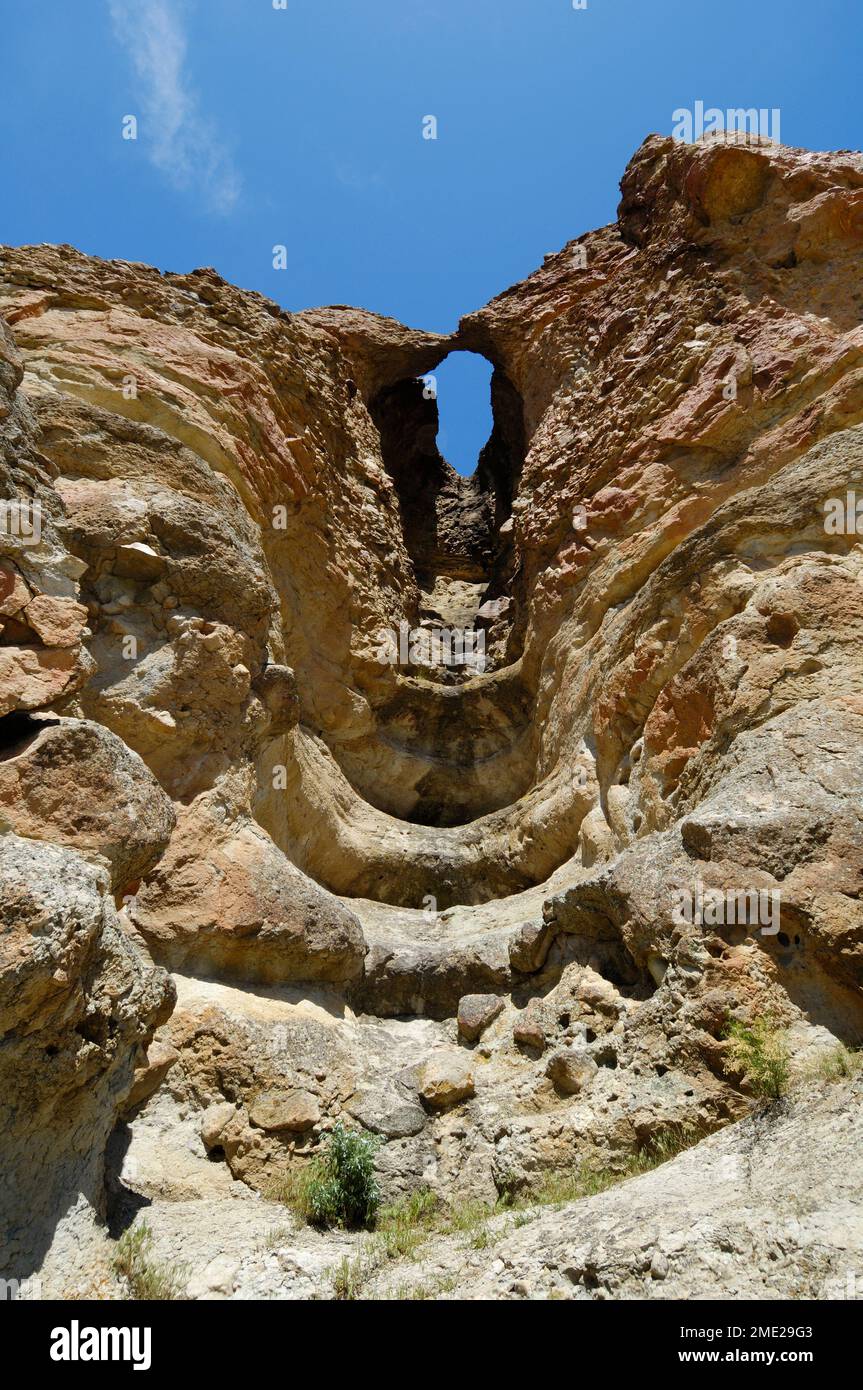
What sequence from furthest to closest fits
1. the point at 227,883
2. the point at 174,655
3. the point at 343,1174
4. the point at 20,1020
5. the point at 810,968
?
the point at 174,655 < the point at 227,883 < the point at 343,1174 < the point at 810,968 < the point at 20,1020

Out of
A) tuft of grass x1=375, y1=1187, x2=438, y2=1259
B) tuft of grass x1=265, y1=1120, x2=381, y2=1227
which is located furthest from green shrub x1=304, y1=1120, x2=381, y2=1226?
tuft of grass x1=375, y1=1187, x2=438, y2=1259

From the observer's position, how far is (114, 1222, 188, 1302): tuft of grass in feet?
13.3

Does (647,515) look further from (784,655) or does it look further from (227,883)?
(227,883)

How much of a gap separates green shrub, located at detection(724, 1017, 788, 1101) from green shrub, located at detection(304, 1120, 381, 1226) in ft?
8.36

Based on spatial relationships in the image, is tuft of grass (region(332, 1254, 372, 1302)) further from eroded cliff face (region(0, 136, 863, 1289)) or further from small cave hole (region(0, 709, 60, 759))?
small cave hole (region(0, 709, 60, 759))

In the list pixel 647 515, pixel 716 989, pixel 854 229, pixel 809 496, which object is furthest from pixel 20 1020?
pixel 854 229

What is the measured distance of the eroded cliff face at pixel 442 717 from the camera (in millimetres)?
5543

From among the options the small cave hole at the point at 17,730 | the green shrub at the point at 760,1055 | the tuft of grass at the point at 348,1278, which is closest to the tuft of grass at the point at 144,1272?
the tuft of grass at the point at 348,1278

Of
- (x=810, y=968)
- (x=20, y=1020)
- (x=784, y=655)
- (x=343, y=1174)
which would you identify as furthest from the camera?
(x=784, y=655)

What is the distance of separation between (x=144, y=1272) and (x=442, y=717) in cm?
1039

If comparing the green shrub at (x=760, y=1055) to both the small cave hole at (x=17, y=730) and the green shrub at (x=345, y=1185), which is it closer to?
the green shrub at (x=345, y=1185)

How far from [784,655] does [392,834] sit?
6585 mm

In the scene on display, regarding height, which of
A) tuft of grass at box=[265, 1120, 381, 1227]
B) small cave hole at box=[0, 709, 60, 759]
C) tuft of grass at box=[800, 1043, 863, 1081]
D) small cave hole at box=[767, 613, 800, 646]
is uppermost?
small cave hole at box=[767, 613, 800, 646]

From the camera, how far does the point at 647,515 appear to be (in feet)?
37.1
